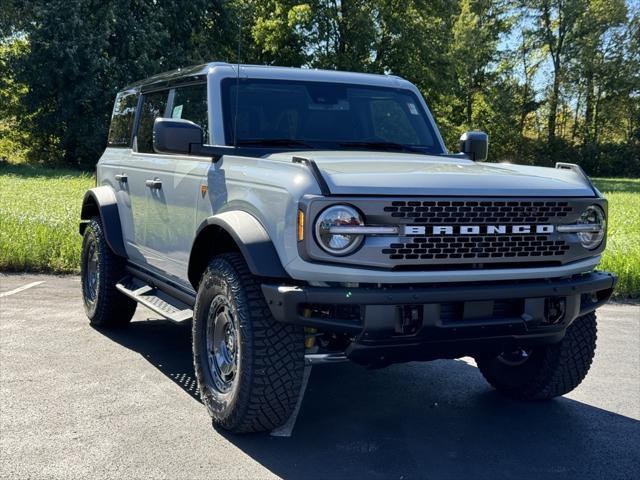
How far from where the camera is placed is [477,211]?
3713 mm

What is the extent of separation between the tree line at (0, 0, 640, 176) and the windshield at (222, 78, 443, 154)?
23.0 meters

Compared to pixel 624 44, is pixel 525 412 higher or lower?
lower

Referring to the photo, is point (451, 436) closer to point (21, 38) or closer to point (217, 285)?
point (217, 285)

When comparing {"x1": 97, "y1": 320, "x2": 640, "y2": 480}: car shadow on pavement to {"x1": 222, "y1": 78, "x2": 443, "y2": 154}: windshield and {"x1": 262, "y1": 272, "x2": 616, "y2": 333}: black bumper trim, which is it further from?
{"x1": 222, "y1": 78, "x2": 443, "y2": 154}: windshield

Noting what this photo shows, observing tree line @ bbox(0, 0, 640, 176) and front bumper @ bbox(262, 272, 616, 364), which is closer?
front bumper @ bbox(262, 272, 616, 364)

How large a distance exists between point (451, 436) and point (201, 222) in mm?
1869

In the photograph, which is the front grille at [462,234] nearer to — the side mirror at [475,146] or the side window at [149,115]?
the side mirror at [475,146]

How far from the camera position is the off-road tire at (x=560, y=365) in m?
4.62

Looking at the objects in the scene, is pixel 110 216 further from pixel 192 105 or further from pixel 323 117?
pixel 323 117

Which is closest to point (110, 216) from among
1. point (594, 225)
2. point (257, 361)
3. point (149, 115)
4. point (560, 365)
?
point (149, 115)

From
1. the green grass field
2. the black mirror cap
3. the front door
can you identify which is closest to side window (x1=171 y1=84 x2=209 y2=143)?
the front door

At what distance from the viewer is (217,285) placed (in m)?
4.10

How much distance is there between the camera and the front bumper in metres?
3.50

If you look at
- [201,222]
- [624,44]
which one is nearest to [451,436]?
[201,222]
